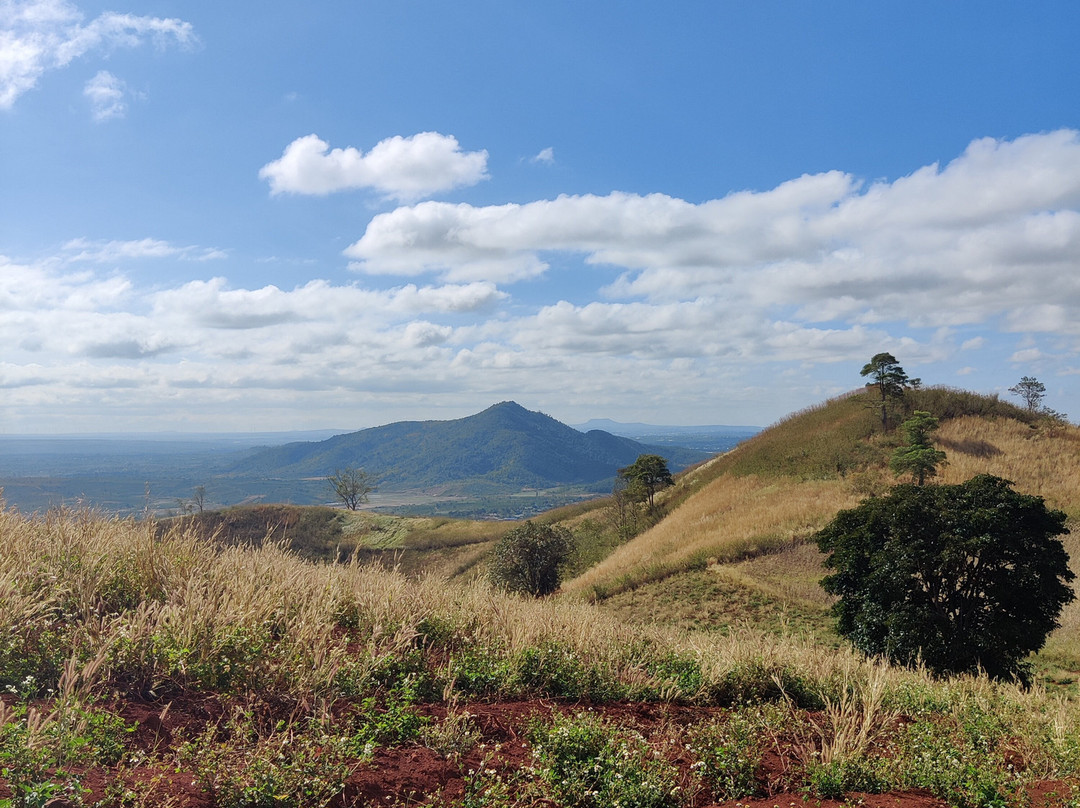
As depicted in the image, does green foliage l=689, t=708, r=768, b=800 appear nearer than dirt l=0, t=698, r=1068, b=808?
No

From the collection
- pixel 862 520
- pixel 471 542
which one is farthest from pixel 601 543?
pixel 862 520

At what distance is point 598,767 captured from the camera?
3.97m

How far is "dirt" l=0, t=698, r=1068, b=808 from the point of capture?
3285 mm

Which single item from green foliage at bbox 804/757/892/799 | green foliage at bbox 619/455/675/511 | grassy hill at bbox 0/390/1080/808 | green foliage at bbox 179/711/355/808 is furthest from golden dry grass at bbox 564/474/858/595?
green foliage at bbox 179/711/355/808

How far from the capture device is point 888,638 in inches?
488

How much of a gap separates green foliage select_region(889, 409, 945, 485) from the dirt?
1285 inches

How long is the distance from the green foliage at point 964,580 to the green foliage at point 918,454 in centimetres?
2204

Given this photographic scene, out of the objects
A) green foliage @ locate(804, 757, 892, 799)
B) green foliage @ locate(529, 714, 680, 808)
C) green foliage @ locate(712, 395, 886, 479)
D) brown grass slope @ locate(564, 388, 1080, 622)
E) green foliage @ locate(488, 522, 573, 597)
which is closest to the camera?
green foliage @ locate(529, 714, 680, 808)

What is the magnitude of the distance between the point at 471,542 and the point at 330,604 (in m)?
54.1

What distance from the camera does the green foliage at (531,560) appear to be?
30.7 m

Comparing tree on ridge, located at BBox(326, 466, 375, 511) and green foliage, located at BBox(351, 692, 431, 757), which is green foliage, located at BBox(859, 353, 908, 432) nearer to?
green foliage, located at BBox(351, 692, 431, 757)

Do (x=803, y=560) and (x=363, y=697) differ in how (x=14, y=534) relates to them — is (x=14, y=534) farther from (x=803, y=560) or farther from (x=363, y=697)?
(x=803, y=560)

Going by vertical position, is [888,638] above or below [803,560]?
above

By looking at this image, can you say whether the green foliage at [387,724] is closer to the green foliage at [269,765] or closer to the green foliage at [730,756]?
the green foliage at [269,765]
